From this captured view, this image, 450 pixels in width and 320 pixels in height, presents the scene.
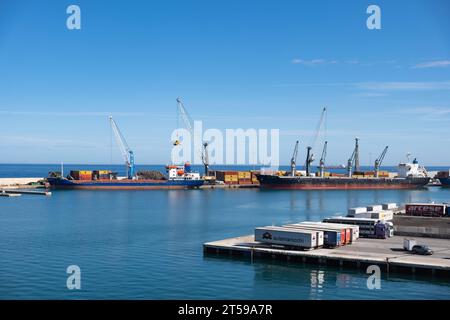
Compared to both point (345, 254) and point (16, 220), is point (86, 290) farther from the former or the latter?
point (16, 220)

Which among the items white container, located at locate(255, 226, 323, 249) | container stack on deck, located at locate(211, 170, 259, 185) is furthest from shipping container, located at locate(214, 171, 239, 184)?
white container, located at locate(255, 226, 323, 249)

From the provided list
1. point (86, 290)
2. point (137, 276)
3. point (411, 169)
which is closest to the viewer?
point (86, 290)

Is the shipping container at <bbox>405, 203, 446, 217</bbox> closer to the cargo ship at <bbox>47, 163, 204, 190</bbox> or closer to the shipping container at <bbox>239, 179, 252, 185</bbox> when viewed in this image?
the cargo ship at <bbox>47, 163, 204, 190</bbox>

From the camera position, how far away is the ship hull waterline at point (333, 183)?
5686 inches

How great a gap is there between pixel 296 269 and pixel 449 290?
10.3 meters

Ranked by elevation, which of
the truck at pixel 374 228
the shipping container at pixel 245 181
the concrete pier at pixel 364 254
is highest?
the shipping container at pixel 245 181

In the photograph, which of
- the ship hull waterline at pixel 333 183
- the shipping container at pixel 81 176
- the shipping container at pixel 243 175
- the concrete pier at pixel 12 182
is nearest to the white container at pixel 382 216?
the ship hull waterline at pixel 333 183

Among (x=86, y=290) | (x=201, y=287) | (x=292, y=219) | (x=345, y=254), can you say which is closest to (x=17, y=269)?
(x=86, y=290)

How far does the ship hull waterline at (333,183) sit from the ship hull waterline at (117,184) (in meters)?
21.7

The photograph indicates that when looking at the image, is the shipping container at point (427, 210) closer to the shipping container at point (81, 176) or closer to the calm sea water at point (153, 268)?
the calm sea water at point (153, 268)

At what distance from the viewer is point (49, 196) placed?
108438mm

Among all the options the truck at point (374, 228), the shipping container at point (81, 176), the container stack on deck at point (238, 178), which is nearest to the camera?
the truck at point (374, 228)

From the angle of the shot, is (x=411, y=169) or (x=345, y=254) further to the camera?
(x=411, y=169)

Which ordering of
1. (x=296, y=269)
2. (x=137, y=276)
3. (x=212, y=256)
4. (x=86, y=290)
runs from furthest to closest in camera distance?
(x=212, y=256), (x=296, y=269), (x=137, y=276), (x=86, y=290)
